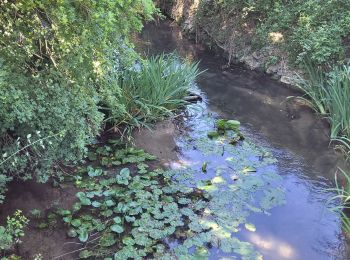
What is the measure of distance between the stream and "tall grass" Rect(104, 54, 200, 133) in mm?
456

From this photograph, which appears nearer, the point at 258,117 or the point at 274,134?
the point at 274,134

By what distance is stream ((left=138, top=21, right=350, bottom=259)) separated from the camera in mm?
3586

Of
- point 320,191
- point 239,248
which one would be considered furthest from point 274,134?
point 239,248

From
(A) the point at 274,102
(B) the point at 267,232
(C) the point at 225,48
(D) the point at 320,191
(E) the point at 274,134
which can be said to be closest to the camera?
(B) the point at 267,232

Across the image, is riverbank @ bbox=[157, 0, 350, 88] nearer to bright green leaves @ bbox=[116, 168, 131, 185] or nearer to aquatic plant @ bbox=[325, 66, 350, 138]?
aquatic plant @ bbox=[325, 66, 350, 138]

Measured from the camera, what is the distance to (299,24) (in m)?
7.60

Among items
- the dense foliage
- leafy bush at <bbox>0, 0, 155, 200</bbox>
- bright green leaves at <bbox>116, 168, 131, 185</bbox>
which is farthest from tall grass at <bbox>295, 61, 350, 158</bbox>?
leafy bush at <bbox>0, 0, 155, 200</bbox>

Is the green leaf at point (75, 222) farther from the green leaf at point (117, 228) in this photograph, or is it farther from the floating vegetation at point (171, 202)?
the green leaf at point (117, 228)

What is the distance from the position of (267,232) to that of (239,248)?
458mm

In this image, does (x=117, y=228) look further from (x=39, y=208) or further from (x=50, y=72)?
(x=50, y=72)

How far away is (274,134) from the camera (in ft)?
18.6

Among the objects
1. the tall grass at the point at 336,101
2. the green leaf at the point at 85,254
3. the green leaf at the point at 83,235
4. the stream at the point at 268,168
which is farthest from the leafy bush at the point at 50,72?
the tall grass at the point at 336,101

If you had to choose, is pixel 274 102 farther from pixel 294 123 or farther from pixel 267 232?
pixel 267 232

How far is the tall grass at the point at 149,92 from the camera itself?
16.2 feet
